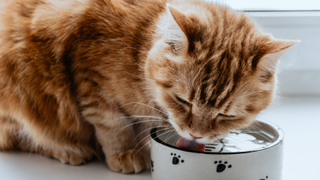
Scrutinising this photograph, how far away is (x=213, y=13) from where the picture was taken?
1.17 m

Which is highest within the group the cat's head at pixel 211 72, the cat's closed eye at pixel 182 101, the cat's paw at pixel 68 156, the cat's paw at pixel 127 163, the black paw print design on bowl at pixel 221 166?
the cat's head at pixel 211 72

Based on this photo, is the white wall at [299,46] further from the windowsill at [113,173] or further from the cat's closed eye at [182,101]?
the cat's closed eye at [182,101]

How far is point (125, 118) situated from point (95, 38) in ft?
1.08

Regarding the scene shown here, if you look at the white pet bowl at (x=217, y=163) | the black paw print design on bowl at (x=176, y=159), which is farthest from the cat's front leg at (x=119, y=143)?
the black paw print design on bowl at (x=176, y=159)

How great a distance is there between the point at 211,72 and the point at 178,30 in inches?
6.3

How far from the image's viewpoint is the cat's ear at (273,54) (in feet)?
3.15

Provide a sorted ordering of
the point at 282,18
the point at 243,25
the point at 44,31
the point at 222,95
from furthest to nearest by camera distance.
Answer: the point at 282,18, the point at 44,31, the point at 243,25, the point at 222,95

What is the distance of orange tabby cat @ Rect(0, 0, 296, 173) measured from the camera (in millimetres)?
1023

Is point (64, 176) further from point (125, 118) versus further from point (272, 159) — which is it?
point (272, 159)

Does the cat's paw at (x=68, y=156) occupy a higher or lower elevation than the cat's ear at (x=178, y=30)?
lower

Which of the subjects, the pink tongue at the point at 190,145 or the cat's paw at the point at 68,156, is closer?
the pink tongue at the point at 190,145

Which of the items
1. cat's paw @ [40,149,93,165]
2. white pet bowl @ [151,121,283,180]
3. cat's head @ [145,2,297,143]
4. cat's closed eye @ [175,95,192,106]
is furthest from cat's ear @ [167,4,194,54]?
cat's paw @ [40,149,93,165]

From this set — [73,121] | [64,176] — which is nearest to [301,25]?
[73,121]

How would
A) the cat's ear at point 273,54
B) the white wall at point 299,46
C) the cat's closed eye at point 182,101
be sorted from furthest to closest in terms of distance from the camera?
the white wall at point 299,46 → the cat's closed eye at point 182,101 → the cat's ear at point 273,54
